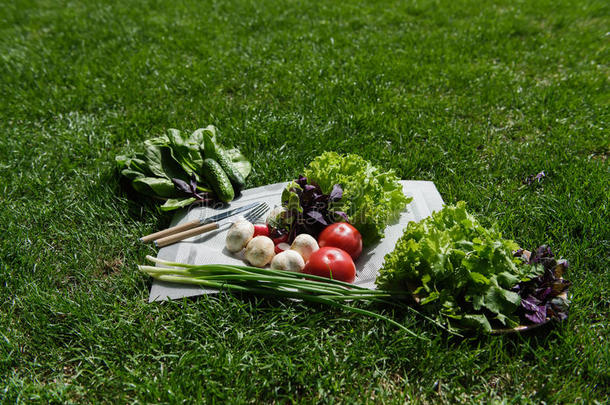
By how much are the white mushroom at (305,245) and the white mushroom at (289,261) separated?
65 mm

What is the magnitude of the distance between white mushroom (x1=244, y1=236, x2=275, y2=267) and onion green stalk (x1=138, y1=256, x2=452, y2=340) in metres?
0.16

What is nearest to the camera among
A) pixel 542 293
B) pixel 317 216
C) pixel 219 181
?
pixel 542 293

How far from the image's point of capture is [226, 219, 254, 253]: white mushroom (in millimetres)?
3037

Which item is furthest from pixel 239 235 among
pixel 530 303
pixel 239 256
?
pixel 530 303

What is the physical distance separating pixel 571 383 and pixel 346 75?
4.35 meters

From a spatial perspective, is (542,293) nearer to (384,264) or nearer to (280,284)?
(384,264)

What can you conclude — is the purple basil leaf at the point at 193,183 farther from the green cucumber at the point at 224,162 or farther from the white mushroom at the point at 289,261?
the white mushroom at the point at 289,261

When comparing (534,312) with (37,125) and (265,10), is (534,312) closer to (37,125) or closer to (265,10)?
(37,125)

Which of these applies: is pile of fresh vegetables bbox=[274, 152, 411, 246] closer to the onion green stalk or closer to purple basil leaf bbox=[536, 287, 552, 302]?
the onion green stalk

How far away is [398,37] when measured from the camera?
6.69 meters

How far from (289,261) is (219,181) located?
1.12 m

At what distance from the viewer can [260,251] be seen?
290 centimetres

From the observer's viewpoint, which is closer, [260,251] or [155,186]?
[260,251]

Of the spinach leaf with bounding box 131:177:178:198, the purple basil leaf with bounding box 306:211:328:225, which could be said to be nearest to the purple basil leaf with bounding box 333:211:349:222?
the purple basil leaf with bounding box 306:211:328:225
